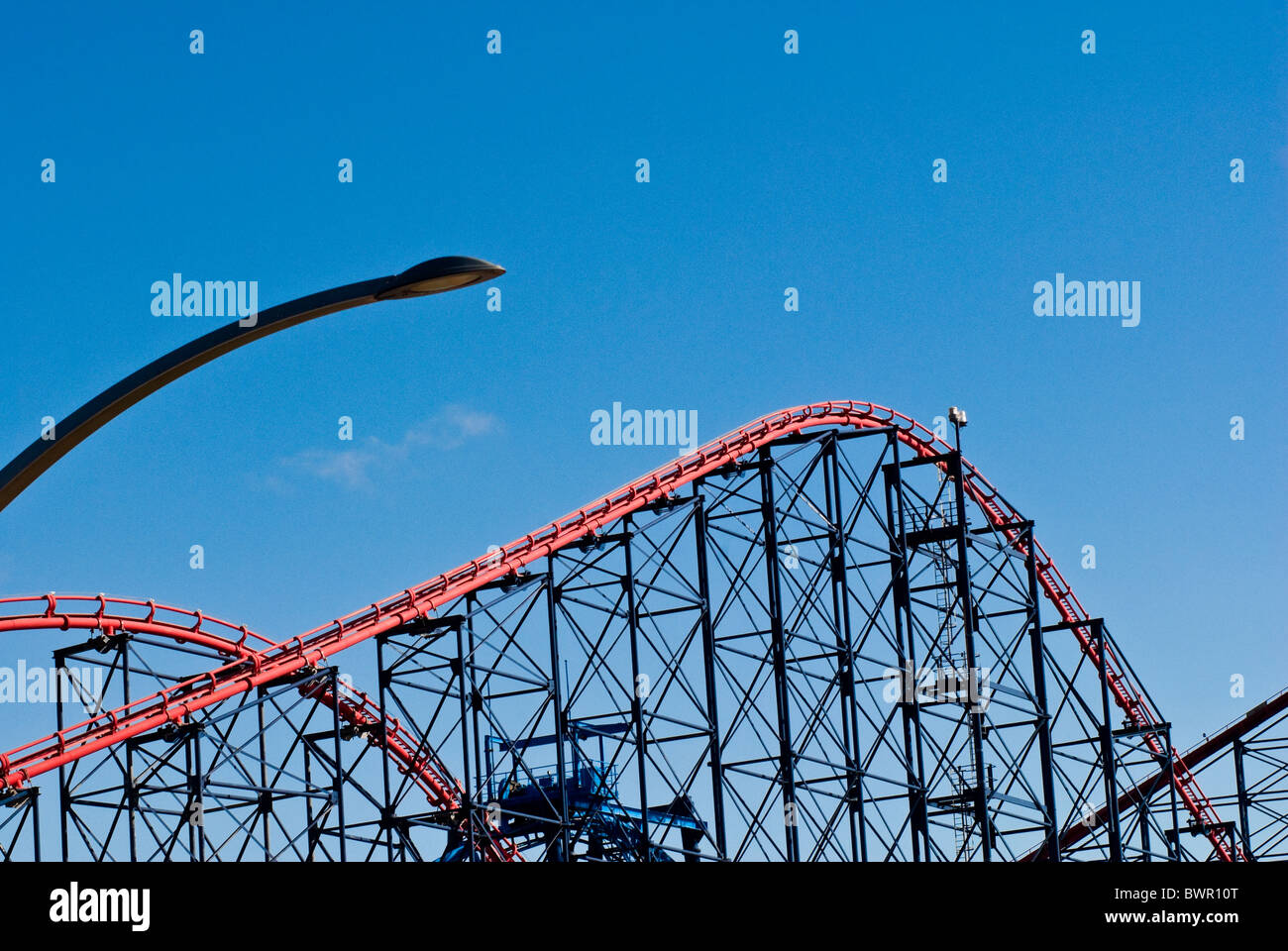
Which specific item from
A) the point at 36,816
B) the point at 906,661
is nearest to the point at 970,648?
the point at 906,661

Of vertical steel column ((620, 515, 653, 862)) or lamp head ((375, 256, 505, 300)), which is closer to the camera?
lamp head ((375, 256, 505, 300))

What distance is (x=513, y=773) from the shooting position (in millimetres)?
25391

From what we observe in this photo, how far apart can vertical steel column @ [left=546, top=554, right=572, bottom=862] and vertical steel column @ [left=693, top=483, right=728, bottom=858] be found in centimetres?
204

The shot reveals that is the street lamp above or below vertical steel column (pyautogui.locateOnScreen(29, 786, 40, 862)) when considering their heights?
above

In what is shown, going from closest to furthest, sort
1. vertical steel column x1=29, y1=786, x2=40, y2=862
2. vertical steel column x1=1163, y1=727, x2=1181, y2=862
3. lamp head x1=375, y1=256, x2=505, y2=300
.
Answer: lamp head x1=375, y1=256, x2=505, y2=300 → vertical steel column x1=29, y1=786, x2=40, y2=862 → vertical steel column x1=1163, y1=727, x2=1181, y2=862

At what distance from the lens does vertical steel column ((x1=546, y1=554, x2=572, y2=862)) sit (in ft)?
76.3

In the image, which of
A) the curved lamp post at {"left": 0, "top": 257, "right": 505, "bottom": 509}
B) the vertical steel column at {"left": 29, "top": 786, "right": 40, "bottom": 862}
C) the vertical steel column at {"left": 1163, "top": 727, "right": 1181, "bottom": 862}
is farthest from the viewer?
the vertical steel column at {"left": 1163, "top": 727, "right": 1181, "bottom": 862}

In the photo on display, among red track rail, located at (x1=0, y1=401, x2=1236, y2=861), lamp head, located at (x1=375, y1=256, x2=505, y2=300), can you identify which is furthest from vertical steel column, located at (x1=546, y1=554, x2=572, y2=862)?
lamp head, located at (x1=375, y1=256, x2=505, y2=300)

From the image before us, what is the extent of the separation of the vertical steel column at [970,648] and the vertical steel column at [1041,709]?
1327mm

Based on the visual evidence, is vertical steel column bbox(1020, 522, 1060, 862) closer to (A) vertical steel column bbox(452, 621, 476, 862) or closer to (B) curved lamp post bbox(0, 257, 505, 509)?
(A) vertical steel column bbox(452, 621, 476, 862)

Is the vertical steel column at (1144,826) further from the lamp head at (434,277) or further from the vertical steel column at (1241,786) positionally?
the lamp head at (434,277)
